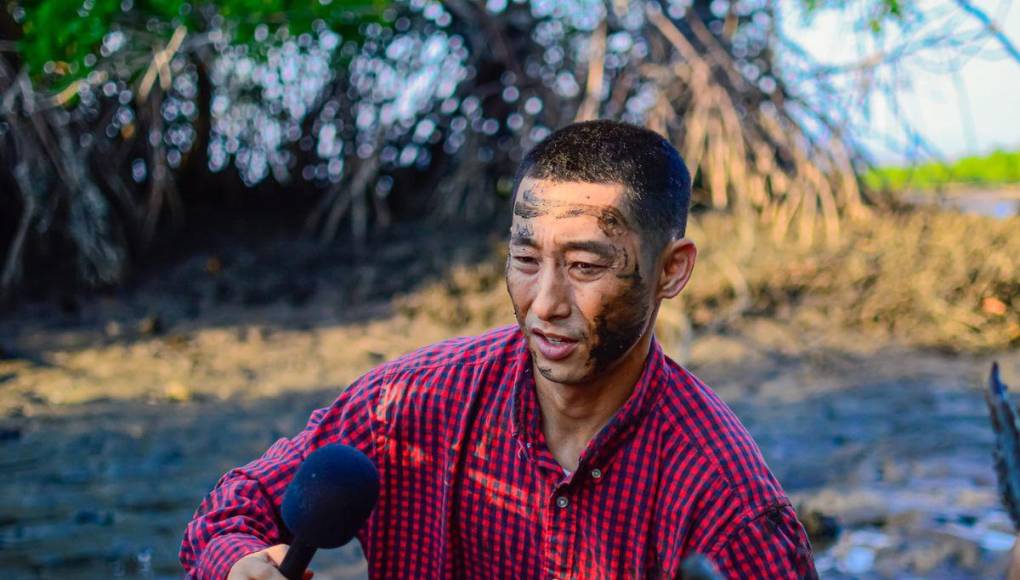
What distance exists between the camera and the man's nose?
1.94m

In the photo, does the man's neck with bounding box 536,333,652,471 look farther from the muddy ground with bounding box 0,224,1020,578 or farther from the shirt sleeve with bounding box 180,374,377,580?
the muddy ground with bounding box 0,224,1020,578

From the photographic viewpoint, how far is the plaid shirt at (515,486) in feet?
5.87

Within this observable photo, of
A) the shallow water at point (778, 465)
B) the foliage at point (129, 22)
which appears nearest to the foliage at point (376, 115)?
the foliage at point (129, 22)

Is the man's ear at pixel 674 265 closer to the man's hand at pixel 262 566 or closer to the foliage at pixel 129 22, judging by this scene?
the man's hand at pixel 262 566

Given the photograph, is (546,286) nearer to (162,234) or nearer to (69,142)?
(69,142)

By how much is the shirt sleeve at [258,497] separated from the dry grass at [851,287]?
3.87 m

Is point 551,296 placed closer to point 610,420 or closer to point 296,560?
point 610,420

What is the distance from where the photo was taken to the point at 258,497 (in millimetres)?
2002

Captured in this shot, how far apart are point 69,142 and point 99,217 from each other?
1.71 feet

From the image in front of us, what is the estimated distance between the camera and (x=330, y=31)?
747 centimetres

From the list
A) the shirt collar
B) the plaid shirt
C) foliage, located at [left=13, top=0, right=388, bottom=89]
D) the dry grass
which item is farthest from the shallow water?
foliage, located at [left=13, top=0, right=388, bottom=89]

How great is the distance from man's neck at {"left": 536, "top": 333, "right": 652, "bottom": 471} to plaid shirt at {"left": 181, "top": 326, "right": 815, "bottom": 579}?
0.04 metres

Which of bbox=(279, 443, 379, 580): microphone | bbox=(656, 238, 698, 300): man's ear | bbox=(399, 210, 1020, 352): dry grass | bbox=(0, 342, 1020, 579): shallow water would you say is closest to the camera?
bbox=(279, 443, 379, 580): microphone

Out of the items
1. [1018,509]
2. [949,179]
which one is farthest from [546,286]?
[949,179]
